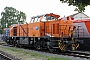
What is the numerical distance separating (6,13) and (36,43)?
2461 inches

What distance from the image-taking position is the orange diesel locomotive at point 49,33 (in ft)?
59.9

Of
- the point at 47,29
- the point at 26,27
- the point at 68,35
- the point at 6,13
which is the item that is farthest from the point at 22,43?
the point at 6,13

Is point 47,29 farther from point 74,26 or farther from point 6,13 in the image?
point 6,13

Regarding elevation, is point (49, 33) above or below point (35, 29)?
below

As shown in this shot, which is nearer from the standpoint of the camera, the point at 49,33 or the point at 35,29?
the point at 49,33

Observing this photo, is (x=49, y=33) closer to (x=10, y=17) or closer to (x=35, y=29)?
(x=35, y=29)

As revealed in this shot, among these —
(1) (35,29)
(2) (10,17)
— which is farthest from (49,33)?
(2) (10,17)

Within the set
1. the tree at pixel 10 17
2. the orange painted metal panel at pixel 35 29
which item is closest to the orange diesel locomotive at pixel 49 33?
the orange painted metal panel at pixel 35 29

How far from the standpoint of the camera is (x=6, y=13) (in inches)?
3196

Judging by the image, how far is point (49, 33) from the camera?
62.6 ft

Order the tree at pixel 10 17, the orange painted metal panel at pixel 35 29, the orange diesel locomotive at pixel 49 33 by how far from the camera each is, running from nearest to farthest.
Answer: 1. the orange diesel locomotive at pixel 49 33
2. the orange painted metal panel at pixel 35 29
3. the tree at pixel 10 17

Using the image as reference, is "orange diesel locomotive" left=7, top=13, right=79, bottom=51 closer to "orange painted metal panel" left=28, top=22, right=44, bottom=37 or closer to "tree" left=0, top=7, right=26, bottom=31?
"orange painted metal panel" left=28, top=22, right=44, bottom=37

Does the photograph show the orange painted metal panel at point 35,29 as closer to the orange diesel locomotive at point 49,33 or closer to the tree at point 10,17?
the orange diesel locomotive at point 49,33

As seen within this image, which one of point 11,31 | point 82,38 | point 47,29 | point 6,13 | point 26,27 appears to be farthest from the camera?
point 6,13
